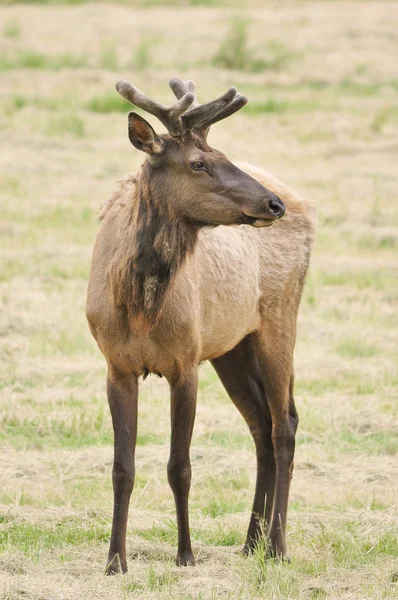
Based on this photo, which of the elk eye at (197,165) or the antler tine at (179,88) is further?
the antler tine at (179,88)

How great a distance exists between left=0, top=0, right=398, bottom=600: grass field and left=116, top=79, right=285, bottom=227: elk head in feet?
5.87

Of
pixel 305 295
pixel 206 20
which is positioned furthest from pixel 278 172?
pixel 206 20

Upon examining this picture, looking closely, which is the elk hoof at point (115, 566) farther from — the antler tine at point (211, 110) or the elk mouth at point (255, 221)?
the antler tine at point (211, 110)

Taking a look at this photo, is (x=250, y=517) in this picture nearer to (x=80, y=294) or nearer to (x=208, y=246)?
(x=208, y=246)

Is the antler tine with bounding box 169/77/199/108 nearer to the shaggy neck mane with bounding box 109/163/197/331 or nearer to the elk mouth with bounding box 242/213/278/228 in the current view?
the shaggy neck mane with bounding box 109/163/197/331

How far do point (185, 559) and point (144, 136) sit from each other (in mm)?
2210

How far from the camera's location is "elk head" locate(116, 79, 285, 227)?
5.60 meters

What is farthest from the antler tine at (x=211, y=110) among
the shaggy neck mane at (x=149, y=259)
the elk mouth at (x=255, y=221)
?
the elk mouth at (x=255, y=221)

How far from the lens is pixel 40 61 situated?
2388 centimetres

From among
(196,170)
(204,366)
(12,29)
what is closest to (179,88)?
(196,170)

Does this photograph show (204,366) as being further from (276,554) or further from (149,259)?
(149,259)

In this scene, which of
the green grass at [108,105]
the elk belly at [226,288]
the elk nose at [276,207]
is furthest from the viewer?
the green grass at [108,105]

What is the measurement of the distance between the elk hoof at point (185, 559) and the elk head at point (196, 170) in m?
1.74

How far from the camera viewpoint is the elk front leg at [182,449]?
588cm
